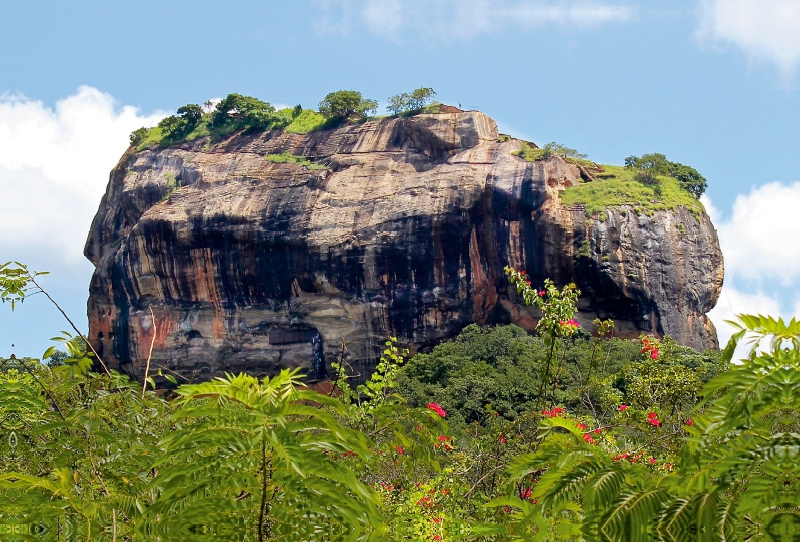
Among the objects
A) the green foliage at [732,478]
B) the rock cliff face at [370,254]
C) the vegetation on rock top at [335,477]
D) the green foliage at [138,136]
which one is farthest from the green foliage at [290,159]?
the green foliage at [732,478]

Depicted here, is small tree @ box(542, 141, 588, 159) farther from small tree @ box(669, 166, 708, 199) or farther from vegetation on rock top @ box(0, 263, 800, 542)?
vegetation on rock top @ box(0, 263, 800, 542)

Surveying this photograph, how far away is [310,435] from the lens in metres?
1.88

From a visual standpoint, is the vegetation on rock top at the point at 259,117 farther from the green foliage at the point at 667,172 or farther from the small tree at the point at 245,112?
the green foliage at the point at 667,172

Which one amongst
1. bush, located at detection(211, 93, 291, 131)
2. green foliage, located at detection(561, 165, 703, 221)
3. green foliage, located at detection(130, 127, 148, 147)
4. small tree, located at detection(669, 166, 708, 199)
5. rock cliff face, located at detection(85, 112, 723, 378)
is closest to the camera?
rock cliff face, located at detection(85, 112, 723, 378)

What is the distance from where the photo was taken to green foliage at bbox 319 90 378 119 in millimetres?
35031

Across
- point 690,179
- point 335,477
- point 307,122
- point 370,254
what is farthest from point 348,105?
point 335,477

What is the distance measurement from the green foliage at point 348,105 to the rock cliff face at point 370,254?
3.91 ft

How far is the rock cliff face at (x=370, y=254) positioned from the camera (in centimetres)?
2978

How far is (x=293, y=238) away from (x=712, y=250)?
51.7 ft

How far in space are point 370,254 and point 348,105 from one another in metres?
8.07

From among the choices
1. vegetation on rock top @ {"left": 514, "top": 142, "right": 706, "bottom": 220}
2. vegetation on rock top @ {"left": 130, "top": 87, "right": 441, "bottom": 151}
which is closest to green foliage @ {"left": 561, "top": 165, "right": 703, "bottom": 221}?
vegetation on rock top @ {"left": 514, "top": 142, "right": 706, "bottom": 220}

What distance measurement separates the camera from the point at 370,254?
30.4 meters

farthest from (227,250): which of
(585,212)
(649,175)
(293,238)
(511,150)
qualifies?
(649,175)

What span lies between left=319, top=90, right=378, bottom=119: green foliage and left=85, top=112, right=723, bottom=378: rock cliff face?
1.19 m
